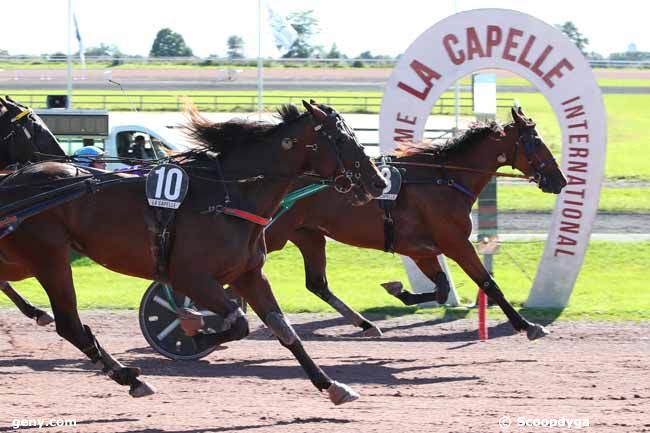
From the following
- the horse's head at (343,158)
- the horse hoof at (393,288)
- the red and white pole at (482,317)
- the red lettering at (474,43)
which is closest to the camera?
the horse's head at (343,158)

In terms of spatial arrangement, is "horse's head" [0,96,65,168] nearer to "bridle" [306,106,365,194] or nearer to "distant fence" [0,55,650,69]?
"bridle" [306,106,365,194]

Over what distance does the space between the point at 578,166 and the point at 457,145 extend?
2.06 m

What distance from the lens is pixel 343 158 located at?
7.55m

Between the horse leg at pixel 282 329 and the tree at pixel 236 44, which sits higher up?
the tree at pixel 236 44

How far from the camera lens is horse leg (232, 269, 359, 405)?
7.44 metres

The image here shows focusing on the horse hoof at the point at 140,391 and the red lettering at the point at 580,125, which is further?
the red lettering at the point at 580,125

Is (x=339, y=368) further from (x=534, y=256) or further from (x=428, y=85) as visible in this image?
(x=534, y=256)

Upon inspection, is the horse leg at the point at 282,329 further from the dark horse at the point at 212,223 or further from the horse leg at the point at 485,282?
the horse leg at the point at 485,282

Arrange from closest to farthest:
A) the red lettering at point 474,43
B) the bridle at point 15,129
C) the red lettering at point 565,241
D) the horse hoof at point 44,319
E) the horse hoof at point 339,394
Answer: the horse hoof at point 339,394, the bridle at point 15,129, the horse hoof at point 44,319, the red lettering at point 474,43, the red lettering at point 565,241

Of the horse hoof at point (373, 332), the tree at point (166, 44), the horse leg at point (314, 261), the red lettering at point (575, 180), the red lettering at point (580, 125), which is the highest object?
the tree at point (166, 44)

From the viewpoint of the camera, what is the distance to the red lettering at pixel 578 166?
1248 cm

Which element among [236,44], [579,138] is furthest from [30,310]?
[236,44]

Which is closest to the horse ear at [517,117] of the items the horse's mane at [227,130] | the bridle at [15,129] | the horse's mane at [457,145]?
the horse's mane at [457,145]

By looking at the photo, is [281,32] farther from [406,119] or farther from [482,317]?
[482,317]
